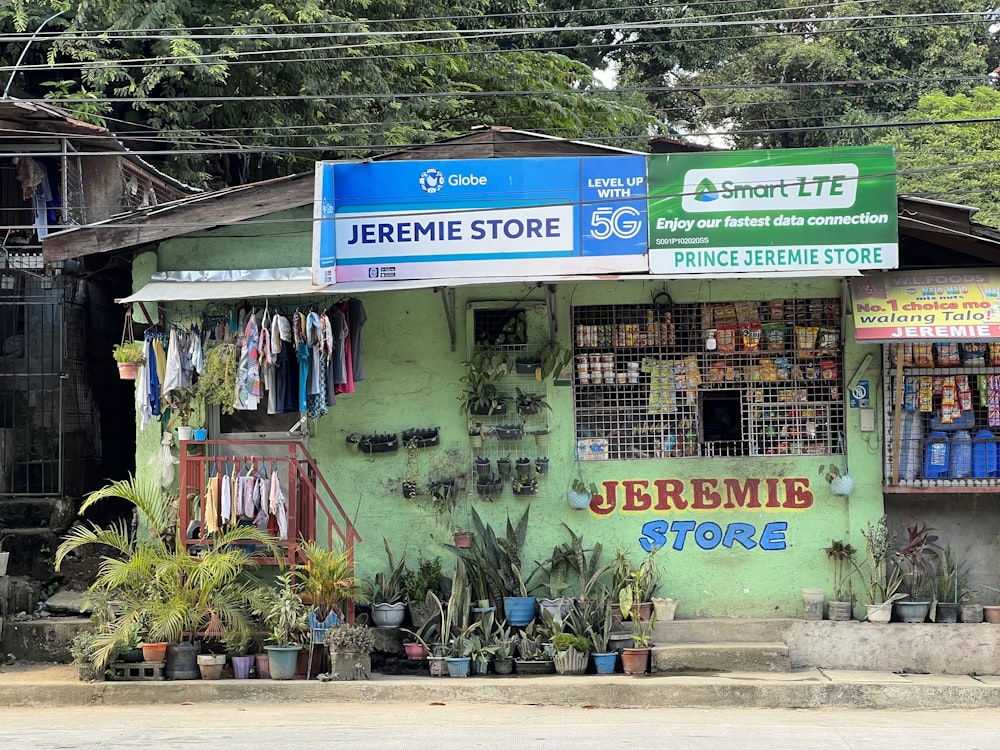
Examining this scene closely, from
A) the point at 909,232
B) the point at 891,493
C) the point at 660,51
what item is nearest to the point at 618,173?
the point at 909,232

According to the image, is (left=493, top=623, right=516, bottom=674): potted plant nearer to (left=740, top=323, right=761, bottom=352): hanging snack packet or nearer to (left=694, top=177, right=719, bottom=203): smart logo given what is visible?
(left=740, top=323, right=761, bottom=352): hanging snack packet

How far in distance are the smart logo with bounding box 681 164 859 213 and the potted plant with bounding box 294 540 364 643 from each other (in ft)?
14.0

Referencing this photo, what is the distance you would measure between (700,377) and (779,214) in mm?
1683

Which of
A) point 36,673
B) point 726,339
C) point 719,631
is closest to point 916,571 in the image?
point 719,631

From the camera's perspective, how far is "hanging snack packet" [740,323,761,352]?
394 inches

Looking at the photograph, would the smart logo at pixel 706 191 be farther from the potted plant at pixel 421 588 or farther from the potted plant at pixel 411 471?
the potted plant at pixel 421 588

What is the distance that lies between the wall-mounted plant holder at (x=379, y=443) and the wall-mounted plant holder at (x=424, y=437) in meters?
0.10

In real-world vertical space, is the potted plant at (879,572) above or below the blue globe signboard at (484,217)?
below

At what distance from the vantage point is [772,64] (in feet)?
77.6

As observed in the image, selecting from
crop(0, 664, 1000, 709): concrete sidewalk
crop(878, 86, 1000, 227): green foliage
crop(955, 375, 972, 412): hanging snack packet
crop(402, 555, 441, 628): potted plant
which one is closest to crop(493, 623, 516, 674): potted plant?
crop(0, 664, 1000, 709): concrete sidewalk

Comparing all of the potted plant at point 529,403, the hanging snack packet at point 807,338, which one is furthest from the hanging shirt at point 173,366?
the hanging snack packet at point 807,338

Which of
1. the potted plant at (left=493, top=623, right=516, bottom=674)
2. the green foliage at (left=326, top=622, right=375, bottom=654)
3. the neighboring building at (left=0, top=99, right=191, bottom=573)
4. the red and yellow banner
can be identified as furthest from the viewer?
the neighboring building at (left=0, top=99, right=191, bottom=573)

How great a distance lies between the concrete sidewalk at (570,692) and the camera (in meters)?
8.77

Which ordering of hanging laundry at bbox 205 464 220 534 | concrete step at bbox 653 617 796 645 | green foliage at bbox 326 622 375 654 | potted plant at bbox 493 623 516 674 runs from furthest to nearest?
concrete step at bbox 653 617 796 645, hanging laundry at bbox 205 464 220 534, potted plant at bbox 493 623 516 674, green foliage at bbox 326 622 375 654
